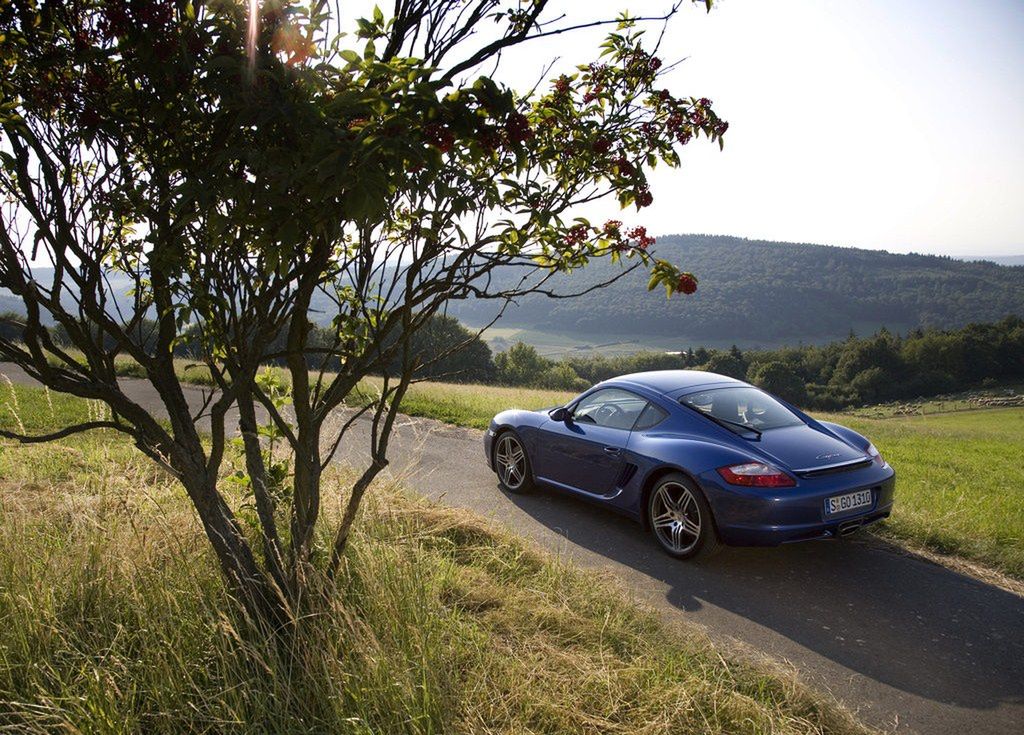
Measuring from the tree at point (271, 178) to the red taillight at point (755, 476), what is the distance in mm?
2275

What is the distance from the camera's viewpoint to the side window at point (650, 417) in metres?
6.26

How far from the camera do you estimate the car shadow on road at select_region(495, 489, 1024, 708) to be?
4.11 metres

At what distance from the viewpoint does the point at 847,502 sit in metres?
5.40

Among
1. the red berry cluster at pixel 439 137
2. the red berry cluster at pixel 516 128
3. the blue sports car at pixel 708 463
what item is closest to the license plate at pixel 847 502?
the blue sports car at pixel 708 463

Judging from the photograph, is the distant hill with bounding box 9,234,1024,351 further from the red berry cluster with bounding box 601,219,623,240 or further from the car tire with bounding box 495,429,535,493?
the red berry cluster with bounding box 601,219,623,240

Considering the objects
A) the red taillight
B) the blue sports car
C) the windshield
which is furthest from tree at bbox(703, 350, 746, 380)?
the red taillight

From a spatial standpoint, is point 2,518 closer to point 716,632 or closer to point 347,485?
point 347,485

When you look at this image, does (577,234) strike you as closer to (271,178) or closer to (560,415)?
(271,178)

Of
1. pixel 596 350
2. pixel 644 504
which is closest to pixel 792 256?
pixel 596 350

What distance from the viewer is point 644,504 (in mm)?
6125

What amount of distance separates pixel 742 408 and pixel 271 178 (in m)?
4.76

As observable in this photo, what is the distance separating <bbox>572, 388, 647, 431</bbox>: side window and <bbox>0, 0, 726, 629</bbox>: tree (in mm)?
3001

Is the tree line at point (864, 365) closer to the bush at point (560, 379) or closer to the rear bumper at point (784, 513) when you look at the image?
the bush at point (560, 379)

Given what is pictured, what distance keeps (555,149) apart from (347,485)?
3.81 m
